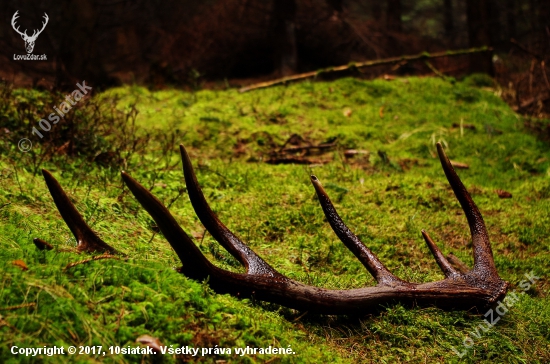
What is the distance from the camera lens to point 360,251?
10.3 feet

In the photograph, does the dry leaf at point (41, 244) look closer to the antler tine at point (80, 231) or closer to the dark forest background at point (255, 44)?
the antler tine at point (80, 231)

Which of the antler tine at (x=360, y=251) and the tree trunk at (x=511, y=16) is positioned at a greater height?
the tree trunk at (x=511, y=16)

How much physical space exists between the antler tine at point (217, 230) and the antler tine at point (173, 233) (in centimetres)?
30

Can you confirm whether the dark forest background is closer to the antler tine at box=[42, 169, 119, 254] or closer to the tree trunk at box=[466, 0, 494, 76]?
the tree trunk at box=[466, 0, 494, 76]

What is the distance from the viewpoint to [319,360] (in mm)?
2443

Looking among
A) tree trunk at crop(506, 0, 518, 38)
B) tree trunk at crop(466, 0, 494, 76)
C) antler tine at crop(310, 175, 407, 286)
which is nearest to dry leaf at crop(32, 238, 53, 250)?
antler tine at crop(310, 175, 407, 286)

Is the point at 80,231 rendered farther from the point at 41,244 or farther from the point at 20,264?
the point at 20,264

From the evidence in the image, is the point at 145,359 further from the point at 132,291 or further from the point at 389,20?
the point at 389,20

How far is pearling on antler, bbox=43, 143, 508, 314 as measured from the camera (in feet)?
8.21

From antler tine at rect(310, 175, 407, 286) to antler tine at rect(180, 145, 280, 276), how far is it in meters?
0.57

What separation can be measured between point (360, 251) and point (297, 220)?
1635 mm

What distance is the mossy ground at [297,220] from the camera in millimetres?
2223

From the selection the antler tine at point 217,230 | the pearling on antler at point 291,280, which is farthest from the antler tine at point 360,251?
the antler tine at point 217,230

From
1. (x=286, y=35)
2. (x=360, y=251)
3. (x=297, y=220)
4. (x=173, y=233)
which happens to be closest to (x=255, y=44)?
(x=286, y=35)
